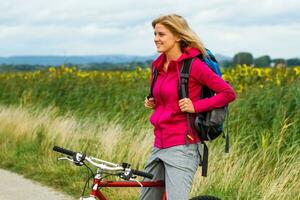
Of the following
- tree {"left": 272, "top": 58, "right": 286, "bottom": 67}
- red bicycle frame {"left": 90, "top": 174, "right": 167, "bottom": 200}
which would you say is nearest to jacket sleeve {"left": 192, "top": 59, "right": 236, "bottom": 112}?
red bicycle frame {"left": 90, "top": 174, "right": 167, "bottom": 200}

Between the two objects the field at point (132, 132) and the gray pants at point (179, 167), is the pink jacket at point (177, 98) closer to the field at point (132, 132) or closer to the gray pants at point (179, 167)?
the gray pants at point (179, 167)

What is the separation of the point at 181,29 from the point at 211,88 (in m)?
0.40

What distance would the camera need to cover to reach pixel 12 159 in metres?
8.87

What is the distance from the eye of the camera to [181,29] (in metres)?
3.75

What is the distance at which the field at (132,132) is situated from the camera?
6.09 meters

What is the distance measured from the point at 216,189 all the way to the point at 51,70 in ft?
32.2

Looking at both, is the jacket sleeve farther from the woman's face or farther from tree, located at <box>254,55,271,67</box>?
tree, located at <box>254,55,271,67</box>

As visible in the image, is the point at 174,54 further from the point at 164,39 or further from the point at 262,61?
the point at 262,61

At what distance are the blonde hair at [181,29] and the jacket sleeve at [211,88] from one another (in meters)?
0.13

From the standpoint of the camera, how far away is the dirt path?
265 inches

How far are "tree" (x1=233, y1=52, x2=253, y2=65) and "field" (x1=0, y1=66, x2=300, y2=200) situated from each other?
1.02 feet

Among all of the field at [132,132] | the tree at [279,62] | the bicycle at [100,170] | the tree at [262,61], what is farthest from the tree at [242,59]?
the bicycle at [100,170]

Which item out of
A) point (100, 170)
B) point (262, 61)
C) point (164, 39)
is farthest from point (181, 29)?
point (262, 61)

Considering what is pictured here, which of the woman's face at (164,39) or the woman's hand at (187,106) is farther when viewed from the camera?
the woman's face at (164,39)
